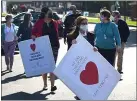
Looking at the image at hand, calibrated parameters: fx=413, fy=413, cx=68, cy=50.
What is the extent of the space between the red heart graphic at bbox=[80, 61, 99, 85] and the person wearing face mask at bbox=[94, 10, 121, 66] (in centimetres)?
138

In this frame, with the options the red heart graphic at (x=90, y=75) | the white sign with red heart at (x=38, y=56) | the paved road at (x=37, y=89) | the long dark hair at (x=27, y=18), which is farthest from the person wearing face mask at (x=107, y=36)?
the long dark hair at (x=27, y=18)

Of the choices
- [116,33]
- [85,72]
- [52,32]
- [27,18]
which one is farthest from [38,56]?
[27,18]

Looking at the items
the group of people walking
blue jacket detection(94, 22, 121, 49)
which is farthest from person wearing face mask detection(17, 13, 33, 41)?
blue jacket detection(94, 22, 121, 49)

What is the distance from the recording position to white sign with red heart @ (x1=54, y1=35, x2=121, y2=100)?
269 inches

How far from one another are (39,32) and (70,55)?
7.63 ft

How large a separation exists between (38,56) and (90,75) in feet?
7.91

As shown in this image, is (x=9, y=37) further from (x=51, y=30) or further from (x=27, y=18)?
(x=51, y=30)

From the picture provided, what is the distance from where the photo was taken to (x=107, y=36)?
8203mm

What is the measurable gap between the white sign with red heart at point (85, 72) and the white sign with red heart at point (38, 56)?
80.1 inches

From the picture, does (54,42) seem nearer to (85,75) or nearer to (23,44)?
(23,44)

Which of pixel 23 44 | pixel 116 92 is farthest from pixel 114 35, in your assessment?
pixel 23 44

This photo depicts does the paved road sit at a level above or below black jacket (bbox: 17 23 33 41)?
below

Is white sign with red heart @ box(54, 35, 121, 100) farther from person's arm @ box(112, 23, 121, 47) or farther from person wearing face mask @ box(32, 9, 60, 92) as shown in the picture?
person wearing face mask @ box(32, 9, 60, 92)

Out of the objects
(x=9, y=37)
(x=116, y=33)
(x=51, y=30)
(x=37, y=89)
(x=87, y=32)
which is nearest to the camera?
(x=87, y=32)
